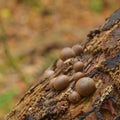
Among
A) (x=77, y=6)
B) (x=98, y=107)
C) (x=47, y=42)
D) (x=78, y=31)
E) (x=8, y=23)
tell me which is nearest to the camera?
(x=98, y=107)

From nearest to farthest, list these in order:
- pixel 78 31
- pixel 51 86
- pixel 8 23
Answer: pixel 51 86 < pixel 78 31 < pixel 8 23

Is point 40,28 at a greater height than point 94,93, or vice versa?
point 40,28

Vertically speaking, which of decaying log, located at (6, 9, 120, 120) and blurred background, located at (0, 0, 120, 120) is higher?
blurred background, located at (0, 0, 120, 120)

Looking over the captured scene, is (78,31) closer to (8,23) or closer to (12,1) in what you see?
(8,23)

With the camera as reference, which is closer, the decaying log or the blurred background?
the decaying log

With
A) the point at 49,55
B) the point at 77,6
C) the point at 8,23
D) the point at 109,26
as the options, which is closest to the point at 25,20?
the point at 8,23
